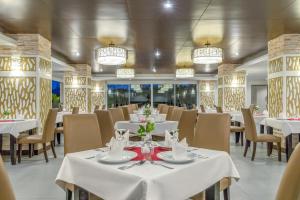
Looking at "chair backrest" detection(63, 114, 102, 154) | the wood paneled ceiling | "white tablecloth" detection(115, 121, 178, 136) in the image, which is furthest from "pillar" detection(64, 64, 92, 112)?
"chair backrest" detection(63, 114, 102, 154)

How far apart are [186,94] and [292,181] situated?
17088 millimetres

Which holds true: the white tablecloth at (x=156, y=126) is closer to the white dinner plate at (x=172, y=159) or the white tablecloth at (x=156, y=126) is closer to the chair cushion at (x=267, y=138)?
the chair cushion at (x=267, y=138)

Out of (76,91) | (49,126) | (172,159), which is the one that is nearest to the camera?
(172,159)

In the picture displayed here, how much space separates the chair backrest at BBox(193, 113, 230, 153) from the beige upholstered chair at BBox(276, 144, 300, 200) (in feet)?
5.18

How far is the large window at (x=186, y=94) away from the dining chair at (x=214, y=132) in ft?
48.6

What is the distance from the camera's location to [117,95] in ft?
59.8

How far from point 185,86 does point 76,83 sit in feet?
28.1

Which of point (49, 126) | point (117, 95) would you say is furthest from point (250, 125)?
point (117, 95)

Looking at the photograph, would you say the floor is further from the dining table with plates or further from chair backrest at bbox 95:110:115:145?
the dining table with plates

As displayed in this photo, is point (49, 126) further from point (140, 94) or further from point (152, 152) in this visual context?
point (140, 94)

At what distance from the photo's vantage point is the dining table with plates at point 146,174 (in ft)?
5.39

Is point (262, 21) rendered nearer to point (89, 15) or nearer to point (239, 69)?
point (89, 15)

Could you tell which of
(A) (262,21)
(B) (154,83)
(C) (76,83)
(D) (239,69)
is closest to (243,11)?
(A) (262,21)

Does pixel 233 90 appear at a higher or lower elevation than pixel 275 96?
higher
